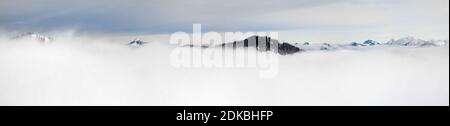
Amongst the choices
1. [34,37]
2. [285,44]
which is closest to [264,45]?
[285,44]

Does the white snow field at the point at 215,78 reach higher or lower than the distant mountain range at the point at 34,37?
lower

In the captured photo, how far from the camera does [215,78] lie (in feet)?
15.9

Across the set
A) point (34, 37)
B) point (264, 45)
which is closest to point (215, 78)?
point (264, 45)

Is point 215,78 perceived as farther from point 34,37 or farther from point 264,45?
point 34,37

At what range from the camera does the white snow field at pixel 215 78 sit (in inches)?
190

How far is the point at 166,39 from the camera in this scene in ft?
16.1

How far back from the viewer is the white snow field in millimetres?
4836

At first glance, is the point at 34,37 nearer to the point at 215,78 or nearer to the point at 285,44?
the point at 215,78

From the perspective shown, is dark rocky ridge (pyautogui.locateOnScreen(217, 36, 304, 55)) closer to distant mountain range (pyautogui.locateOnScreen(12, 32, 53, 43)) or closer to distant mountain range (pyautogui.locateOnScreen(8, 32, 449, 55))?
distant mountain range (pyautogui.locateOnScreen(8, 32, 449, 55))

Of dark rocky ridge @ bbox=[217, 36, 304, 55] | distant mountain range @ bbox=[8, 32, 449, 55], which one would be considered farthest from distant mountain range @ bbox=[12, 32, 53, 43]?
dark rocky ridge @ bbox=[217, 36, 304, 55]

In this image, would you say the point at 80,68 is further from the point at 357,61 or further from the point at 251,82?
the point at 357,61

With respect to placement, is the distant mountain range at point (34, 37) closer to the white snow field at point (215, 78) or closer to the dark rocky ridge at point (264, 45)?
the white snow field at point (215, 78)

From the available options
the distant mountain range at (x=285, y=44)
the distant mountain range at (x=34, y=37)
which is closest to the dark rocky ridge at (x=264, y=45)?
the distant mountain range at (x=285, y=44)
